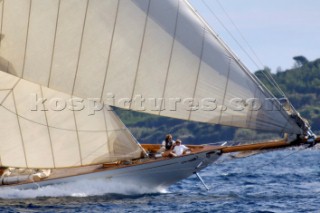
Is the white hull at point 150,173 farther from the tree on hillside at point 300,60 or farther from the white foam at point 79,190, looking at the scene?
the tree on hillside at point 300,60

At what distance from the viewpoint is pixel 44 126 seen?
31.3 m

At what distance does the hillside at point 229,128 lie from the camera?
121 meters

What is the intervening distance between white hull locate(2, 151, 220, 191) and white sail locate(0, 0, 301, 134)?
394 centimetres

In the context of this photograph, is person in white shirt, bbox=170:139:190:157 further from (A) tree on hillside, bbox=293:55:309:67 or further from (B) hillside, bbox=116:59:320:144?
(A) tree on hillside, bbox=293:55:309:67

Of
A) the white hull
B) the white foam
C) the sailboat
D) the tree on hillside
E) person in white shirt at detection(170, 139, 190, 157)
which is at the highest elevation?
the tree on hillside

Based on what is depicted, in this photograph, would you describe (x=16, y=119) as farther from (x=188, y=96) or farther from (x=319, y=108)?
(x=319, y=108)

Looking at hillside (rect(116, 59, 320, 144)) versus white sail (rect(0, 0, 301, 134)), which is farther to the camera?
hillside (rect(116, 59, 320, 144))

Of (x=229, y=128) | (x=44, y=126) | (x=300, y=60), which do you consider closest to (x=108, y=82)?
(x=44, y=126)

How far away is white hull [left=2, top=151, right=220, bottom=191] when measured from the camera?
104ft

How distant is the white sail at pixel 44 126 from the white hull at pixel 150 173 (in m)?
1.04

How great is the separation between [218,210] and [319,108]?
10728 cm

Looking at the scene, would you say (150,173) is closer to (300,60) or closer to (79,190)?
(79,190)

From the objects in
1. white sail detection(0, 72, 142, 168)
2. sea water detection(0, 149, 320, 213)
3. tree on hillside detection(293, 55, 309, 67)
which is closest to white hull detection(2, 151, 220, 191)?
sea water detection(0, 149, 320, 213)

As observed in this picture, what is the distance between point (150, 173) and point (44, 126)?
380cm
